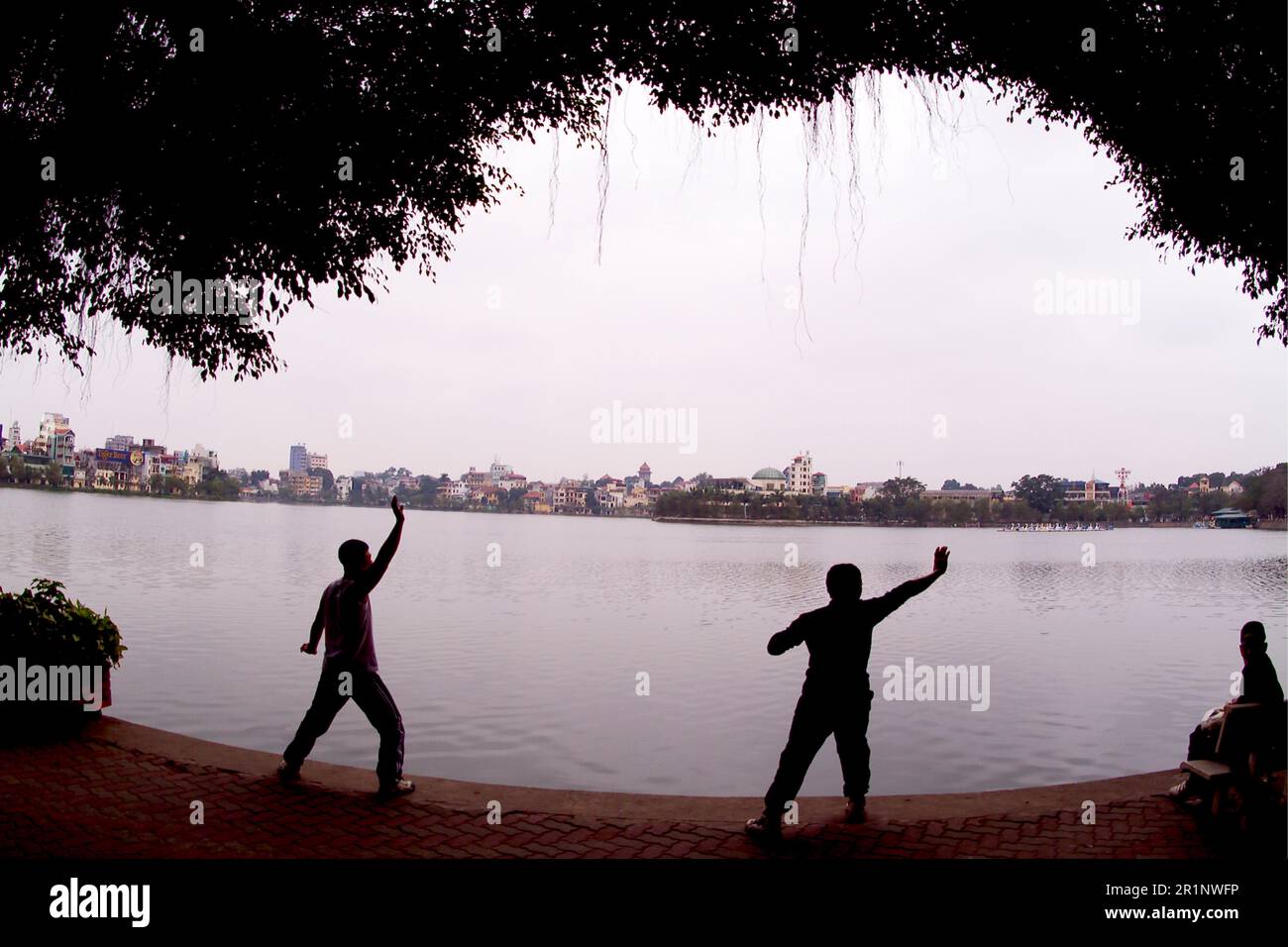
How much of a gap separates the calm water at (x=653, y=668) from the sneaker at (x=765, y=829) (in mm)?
4092

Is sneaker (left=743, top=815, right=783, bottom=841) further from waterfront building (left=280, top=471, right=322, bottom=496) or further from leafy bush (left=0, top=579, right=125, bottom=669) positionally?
waterfront building (left=280, top=471, right=322, bottom=496)

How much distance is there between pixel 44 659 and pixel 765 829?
6.18 m

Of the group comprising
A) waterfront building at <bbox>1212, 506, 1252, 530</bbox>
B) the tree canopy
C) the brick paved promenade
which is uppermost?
the tree canopy

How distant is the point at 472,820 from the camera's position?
17.2 ft

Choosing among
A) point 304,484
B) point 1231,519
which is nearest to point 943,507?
point 1231,519

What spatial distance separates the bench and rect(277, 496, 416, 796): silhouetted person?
523 centimetres

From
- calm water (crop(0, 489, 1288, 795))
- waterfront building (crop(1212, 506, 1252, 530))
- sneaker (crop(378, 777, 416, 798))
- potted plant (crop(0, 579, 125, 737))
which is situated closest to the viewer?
sneaker (crop(378, 777, 416, 798))

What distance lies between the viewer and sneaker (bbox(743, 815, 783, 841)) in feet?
16.5

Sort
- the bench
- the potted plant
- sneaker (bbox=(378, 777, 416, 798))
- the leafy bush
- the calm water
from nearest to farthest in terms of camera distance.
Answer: the bench
sneaker (bbox=(378, 777, 416, 798))
the potted plant
the leafy bush
the calm water

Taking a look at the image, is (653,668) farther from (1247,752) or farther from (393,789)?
(1247,752)

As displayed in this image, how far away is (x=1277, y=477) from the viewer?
369 feet

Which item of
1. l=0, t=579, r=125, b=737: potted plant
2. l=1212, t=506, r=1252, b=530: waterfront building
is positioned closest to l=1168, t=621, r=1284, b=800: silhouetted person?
l=0, t=579, r=125, b=737: potted plant

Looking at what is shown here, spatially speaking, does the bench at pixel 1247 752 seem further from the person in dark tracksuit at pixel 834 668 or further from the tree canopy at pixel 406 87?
the tree canopy at pixel 406 87
